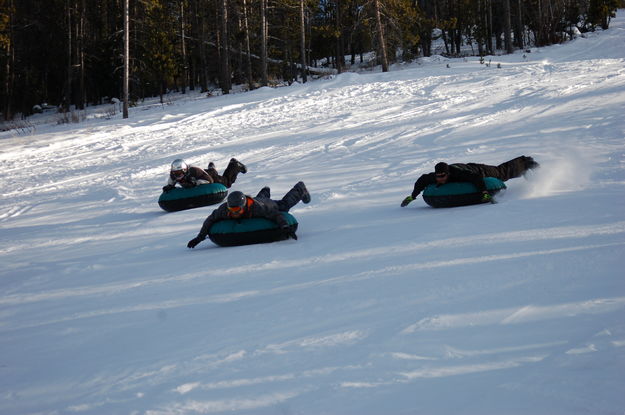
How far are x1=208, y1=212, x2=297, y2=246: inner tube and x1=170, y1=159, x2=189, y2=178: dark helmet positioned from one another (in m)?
3.11

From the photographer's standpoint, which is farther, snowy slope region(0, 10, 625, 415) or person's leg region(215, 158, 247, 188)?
person's leg region(215, 158, 247, 188)

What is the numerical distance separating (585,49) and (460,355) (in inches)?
1033

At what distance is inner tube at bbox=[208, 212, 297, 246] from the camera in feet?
22.8

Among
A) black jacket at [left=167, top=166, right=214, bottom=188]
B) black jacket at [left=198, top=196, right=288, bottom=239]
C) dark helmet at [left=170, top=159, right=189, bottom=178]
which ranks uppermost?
dark helmet at [left=170, top=159, right=189, bottom=178]

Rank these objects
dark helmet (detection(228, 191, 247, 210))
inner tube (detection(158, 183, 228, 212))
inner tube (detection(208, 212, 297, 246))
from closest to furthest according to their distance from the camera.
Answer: dark helmet (detection(228, 191, 247, 210))
inner tube (detection(208, 212, 297, 246))
inner tube (detection(158, 183, 228, 212))

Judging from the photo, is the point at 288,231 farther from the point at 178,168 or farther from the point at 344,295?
the point at 178,168

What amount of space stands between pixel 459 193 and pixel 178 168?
4838 millimetres

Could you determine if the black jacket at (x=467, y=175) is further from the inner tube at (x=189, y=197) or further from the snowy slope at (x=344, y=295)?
the inner tube at (x=189, y=197)

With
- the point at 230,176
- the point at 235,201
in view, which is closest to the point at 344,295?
the point at 235,201

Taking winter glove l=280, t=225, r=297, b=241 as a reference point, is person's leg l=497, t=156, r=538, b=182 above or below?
above

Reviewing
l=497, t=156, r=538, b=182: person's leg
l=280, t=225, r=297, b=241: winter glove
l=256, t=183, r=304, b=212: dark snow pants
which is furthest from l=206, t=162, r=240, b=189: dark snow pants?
l=497, t=156, r=538, b=182: person's leg

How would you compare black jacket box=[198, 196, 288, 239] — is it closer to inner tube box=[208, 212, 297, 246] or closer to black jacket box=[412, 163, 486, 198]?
→ inner tube box=[208, 212, 297, 246]

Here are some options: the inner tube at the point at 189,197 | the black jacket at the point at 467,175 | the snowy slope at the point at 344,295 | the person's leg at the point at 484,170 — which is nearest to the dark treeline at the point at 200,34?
the snowy slope at the point at 344,295

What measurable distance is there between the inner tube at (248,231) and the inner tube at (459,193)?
76.7 inches
